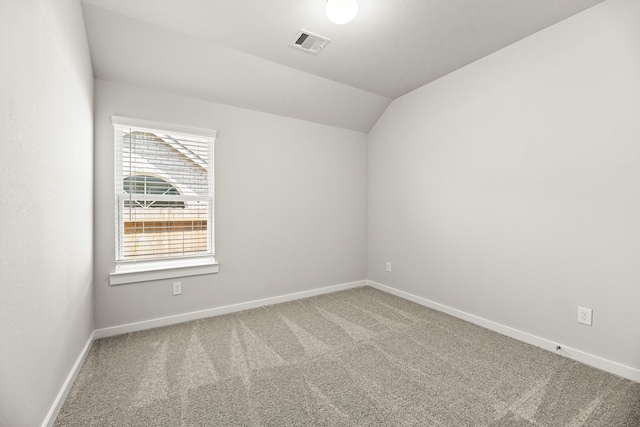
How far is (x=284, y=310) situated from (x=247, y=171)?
62.9 inches

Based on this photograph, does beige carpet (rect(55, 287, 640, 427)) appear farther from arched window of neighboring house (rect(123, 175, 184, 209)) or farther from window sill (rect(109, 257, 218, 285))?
arched window of neighboring house (rect(123, 175, 184, 209))

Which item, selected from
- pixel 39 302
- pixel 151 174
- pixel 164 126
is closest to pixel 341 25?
pixel 164 126

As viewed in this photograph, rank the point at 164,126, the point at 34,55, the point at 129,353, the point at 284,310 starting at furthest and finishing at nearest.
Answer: the point at 284,310
the point at 164,126
the point at 129,353
the point at 34,55

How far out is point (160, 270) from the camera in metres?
2.65

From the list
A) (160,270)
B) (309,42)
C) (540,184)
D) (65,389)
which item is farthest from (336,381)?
(309,42)

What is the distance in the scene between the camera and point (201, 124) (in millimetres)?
2850

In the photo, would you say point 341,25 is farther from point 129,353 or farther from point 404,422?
point 129,353

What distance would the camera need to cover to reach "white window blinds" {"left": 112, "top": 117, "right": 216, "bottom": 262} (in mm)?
2564

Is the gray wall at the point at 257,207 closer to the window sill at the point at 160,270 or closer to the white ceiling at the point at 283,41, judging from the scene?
the window sill at the point at 160,270

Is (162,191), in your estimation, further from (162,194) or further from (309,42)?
(309,42)

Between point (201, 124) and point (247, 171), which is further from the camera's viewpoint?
point (247, 171)

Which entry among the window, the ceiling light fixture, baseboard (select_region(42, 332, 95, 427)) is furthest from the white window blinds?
the ceiling light fixture

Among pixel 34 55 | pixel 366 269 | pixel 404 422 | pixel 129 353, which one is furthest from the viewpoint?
pixel 366 269

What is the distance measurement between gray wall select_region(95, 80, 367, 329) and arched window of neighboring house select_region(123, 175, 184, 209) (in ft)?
0.49
